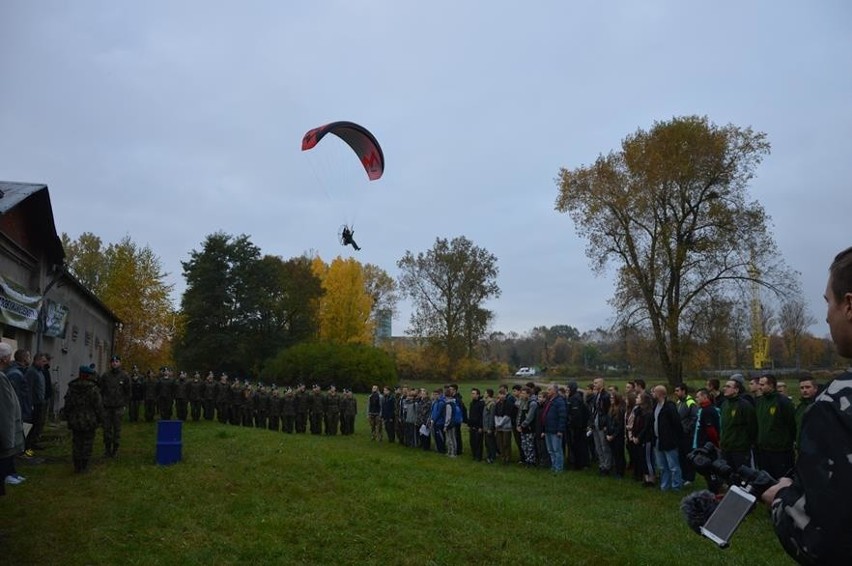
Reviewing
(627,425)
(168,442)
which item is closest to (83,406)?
(168,442)

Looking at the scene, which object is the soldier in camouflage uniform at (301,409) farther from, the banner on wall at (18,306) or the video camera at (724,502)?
the video camera at (724,502)

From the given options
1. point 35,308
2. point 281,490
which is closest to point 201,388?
point 35,308

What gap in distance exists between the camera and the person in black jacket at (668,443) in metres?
11.7

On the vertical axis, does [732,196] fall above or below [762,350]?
above

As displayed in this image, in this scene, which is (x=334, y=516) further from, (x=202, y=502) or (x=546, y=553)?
(x=546, y=553)

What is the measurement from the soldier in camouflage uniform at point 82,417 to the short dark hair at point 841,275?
1187 cm

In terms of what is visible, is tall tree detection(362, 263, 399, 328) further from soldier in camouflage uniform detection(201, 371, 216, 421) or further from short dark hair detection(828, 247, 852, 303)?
short dark hair detection(828, 247, 852, 303)

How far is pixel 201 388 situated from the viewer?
2214 cm

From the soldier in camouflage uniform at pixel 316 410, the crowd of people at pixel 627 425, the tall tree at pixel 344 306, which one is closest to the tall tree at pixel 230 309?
the tall tree at pixel 344 306

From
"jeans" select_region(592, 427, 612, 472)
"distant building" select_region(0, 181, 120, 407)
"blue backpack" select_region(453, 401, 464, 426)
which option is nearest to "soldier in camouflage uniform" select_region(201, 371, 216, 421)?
"distant building" select_region(0, 181, 120, 407)

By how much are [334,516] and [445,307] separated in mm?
43630

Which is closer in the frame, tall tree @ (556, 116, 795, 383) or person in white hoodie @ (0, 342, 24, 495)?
person in white hoodie @ (0, 342, 24, 495)

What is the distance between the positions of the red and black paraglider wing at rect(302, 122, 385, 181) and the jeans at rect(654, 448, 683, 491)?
12940mm

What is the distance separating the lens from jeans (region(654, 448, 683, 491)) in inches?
461
